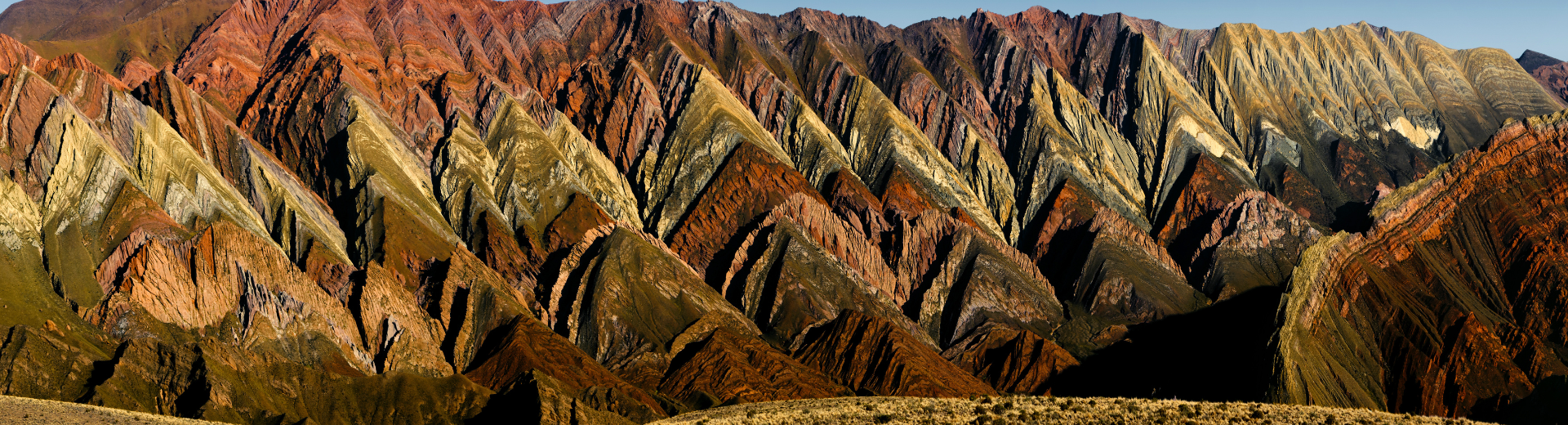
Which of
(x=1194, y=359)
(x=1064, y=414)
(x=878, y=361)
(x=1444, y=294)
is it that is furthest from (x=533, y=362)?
(x=1444, y=294)

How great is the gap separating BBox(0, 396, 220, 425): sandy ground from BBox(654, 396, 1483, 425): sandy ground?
87.3ft

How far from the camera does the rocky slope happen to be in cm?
9462

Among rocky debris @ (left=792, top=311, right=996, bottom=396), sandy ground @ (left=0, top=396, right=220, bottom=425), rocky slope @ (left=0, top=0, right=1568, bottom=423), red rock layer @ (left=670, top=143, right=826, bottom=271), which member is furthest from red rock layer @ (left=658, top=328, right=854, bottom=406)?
sandy ground @ (left=0, top=396, right=220, bottom=425)

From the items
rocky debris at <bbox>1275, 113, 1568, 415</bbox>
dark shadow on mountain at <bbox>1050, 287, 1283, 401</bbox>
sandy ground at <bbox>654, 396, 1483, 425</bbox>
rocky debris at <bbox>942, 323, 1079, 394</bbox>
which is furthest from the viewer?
rocky debris at <bbox>942, 323, 1079, 394</bbox>

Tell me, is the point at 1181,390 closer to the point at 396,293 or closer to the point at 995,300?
the point at 995,300

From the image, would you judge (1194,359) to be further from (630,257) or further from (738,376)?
(630,257)

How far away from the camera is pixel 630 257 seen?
137m

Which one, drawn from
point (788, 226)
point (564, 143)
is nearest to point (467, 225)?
point (564, 143)

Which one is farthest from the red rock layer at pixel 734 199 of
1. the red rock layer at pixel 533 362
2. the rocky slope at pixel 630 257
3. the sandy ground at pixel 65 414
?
the sandy ground at pixel 65 414

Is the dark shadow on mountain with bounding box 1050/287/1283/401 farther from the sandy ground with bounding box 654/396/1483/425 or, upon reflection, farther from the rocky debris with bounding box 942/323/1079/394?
the sandy ground with bounding box 654/396/1483/425

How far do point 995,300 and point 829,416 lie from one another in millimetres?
93053

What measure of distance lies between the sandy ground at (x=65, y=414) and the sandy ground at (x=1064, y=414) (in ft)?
87.3

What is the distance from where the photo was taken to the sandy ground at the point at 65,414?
5712 centimetres

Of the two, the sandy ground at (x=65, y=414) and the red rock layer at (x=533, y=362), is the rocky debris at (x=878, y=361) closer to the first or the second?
the red rock layer at (x=533, y=362)
